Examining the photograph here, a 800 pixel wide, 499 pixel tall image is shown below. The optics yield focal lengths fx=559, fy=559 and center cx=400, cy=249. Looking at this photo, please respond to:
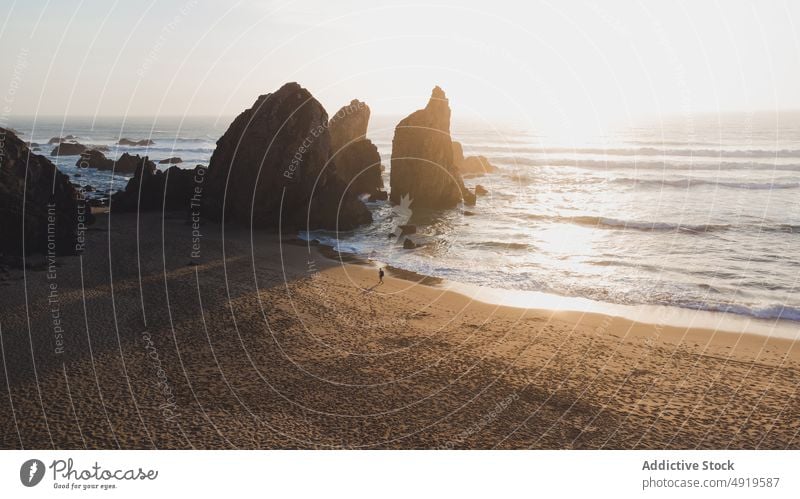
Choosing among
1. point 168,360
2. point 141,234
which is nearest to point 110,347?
point 168,360

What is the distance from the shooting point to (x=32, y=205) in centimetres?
3353

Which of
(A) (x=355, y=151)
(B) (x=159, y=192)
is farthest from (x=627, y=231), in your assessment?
(B) (x=159, y=192)

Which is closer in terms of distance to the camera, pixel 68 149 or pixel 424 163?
pixel 424 163

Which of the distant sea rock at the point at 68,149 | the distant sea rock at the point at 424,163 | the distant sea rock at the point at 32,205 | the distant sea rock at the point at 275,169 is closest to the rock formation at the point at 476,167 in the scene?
the distant sea rock at the point at 424,163

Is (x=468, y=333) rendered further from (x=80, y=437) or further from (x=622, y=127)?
(x=622, y=127)

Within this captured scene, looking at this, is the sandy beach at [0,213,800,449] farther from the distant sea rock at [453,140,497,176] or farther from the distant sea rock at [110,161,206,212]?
the distant sea rock at [453,140,497,176]

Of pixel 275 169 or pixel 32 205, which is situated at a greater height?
pixel 275 169

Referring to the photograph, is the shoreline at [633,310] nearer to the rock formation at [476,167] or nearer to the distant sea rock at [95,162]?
the rock formation at [476,167]

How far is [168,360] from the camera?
2061 cm

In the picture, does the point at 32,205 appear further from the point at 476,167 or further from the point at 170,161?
the point at 476,167

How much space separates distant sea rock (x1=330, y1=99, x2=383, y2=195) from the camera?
61562 mm

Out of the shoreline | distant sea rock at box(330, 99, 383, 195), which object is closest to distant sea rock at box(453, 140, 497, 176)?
distant sea rock at box(330, 99, 383, 195)

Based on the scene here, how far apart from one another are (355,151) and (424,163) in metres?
8.52

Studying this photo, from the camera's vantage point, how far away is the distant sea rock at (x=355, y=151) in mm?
61562
